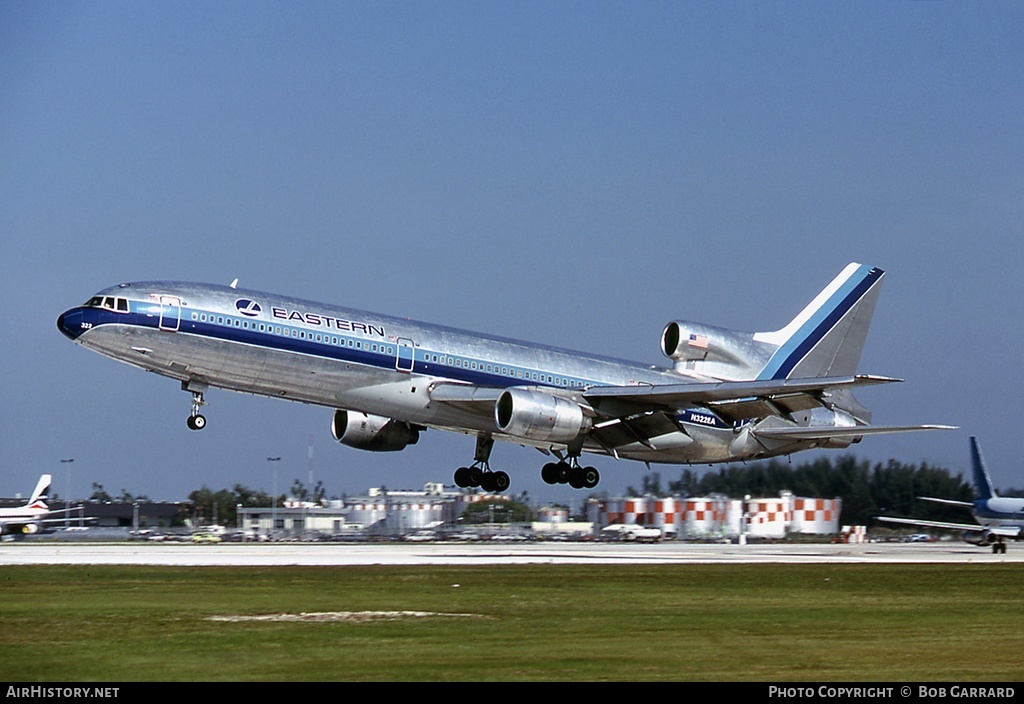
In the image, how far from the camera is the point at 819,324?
54.6 m

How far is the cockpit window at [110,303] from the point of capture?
39.6 metres

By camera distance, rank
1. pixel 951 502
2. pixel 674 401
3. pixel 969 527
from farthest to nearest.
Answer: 1. pixel 951 502
2. pixel 969 527
3. pixel 674 401

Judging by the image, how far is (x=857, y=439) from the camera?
5209 cm

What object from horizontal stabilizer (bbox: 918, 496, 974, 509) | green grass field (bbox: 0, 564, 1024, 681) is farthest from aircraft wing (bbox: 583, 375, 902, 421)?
horizontal stabilizer (bbox: 918, 496, 974, 509)

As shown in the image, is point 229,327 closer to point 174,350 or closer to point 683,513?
point 174,350

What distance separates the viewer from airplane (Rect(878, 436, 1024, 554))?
6450 cm

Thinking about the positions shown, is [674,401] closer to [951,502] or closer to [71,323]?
[71,323]

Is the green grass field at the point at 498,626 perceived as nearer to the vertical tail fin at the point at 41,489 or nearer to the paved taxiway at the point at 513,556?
the paved taxiway at the point at 513,556

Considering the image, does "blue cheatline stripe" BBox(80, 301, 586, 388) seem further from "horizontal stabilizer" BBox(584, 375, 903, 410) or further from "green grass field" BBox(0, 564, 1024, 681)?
"green grass field" BBox(0, 564, 1024, 681)

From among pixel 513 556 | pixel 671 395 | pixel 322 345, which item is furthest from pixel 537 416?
pixel 513 556

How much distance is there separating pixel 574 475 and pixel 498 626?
2567 centimetres

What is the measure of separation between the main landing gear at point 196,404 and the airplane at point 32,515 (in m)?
47.6

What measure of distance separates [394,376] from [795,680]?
88.9 feet

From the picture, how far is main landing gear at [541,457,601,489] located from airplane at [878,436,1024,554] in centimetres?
2244
